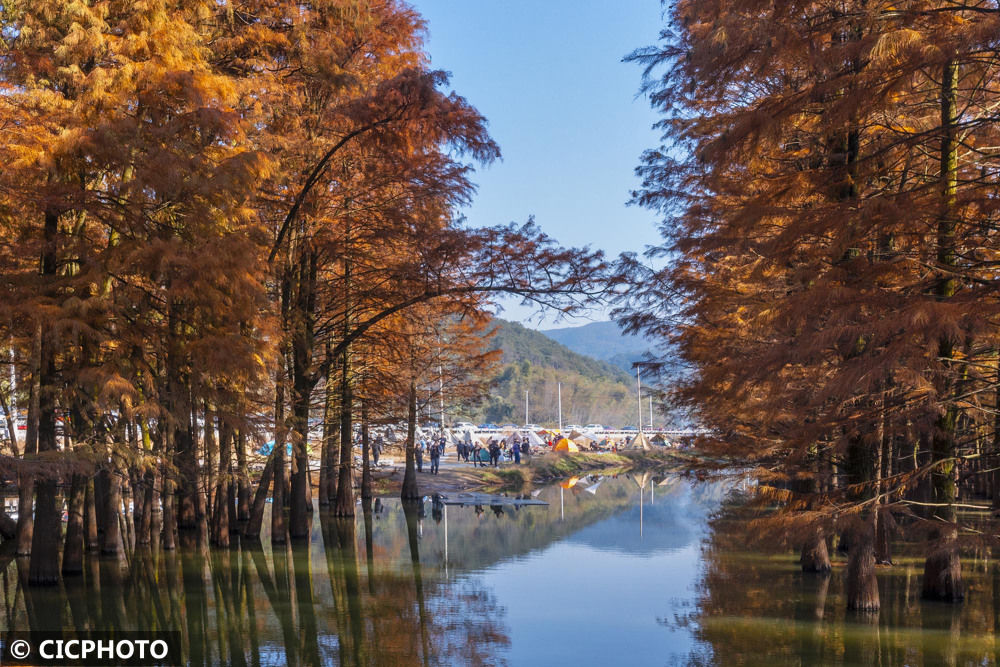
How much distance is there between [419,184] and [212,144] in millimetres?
5026

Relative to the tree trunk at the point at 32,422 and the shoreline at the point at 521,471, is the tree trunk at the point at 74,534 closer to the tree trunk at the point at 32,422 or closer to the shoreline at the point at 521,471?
the tree trunk at the point at 32,422

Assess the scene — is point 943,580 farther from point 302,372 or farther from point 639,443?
point 639,443

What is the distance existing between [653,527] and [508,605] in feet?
42.5

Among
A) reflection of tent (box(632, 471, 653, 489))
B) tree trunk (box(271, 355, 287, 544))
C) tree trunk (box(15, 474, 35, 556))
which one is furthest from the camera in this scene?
reflection of tent (box(632, 471, 653, 489))

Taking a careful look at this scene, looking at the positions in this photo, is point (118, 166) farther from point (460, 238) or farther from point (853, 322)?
point (853, 322)

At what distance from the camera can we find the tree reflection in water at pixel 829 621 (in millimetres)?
10609

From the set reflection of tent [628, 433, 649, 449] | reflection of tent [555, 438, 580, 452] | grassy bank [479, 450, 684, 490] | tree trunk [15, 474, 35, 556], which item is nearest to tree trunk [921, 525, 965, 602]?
tree trunk [15, 474, 35, 556]

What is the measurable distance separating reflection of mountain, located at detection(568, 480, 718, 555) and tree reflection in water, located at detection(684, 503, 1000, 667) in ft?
14.3

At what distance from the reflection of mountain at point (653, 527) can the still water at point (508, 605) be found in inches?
8.5

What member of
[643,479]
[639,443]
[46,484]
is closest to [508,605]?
[46,484]

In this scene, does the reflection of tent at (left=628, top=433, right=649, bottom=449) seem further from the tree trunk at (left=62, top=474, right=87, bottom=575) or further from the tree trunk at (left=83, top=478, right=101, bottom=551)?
the tree trunk at (left=62, top=474, right=87, bottom=575)

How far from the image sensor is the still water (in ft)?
35.8

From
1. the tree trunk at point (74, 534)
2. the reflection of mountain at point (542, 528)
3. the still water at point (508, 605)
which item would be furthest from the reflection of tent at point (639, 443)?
the tree trunk at point (74, 534)

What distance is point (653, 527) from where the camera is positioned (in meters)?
26.2
